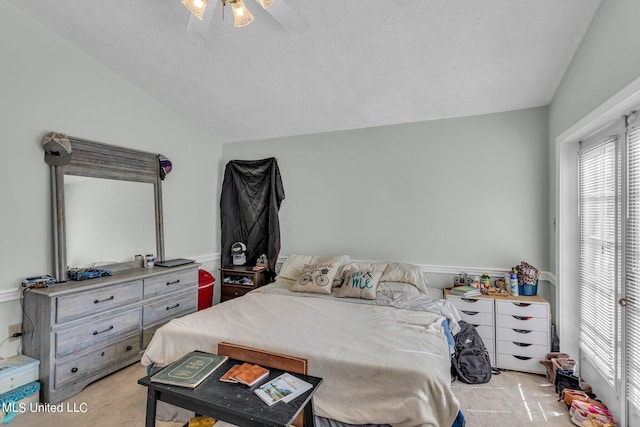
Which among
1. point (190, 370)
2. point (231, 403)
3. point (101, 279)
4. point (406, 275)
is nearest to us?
point (231, 403)

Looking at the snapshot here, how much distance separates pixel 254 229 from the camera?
4094mm

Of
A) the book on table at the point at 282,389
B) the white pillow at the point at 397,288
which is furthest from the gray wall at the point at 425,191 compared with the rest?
the book on table at the point at 282,389

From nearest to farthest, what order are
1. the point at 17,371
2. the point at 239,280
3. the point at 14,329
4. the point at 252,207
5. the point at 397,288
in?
the point at 17,371 → the point at 14,329 → the point at 397,288 → the point at 239,280 → the point at 252,207

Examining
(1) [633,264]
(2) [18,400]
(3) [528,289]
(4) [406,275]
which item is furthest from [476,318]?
(2) [18,400]

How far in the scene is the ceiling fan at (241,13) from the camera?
158 centimetres

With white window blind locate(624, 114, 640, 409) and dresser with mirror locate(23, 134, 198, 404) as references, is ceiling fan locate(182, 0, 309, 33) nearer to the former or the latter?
dresser with mirror locate(23, 134, 198, 404)

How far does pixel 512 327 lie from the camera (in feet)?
8.63

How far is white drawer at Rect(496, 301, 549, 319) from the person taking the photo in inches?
100

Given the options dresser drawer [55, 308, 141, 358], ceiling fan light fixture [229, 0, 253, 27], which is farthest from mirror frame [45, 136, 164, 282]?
ceiling fan light fixture [229, 0, 253, 27]

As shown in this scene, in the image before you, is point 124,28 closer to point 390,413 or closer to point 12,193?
point 12,193

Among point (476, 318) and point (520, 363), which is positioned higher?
point (476, 318)

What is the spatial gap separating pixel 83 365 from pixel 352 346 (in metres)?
2.15

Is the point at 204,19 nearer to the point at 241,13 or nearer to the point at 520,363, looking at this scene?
the point at 241,13

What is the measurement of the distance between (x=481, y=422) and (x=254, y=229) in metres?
3.13
